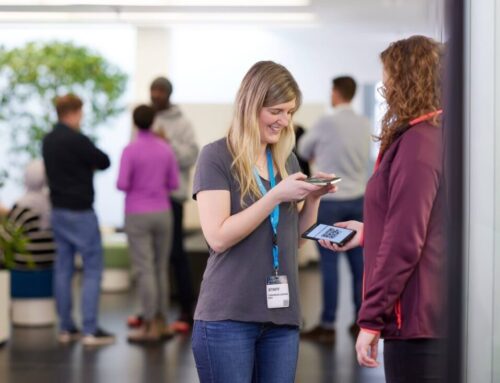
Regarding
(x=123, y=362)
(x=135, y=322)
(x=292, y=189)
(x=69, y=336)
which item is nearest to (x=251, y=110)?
(x=292, y=189)

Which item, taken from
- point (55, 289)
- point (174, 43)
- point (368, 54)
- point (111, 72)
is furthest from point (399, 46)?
point (368, 54)

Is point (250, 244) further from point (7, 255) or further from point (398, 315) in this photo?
point (7, 255)

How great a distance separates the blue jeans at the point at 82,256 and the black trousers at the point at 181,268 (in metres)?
0.66

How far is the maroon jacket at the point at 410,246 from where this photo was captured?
2.64m

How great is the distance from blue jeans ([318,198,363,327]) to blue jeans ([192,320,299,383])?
3753mm

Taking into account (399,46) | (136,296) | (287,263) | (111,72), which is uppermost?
(111,72)

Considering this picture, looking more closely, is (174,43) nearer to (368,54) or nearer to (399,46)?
(368,54)

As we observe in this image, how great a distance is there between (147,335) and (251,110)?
4.17m

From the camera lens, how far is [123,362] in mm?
6066

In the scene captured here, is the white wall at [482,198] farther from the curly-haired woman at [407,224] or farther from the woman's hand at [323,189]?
the woman's hand at [323,189]

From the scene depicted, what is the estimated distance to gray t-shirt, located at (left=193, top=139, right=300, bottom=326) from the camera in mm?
2842

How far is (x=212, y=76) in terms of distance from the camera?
13.0 metres

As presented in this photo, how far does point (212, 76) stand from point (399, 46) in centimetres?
1033

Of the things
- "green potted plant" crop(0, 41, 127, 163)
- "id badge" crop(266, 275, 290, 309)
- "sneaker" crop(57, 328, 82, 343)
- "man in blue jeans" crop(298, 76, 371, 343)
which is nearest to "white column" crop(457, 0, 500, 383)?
"id badge" crop(266, 275, 290, 309)
